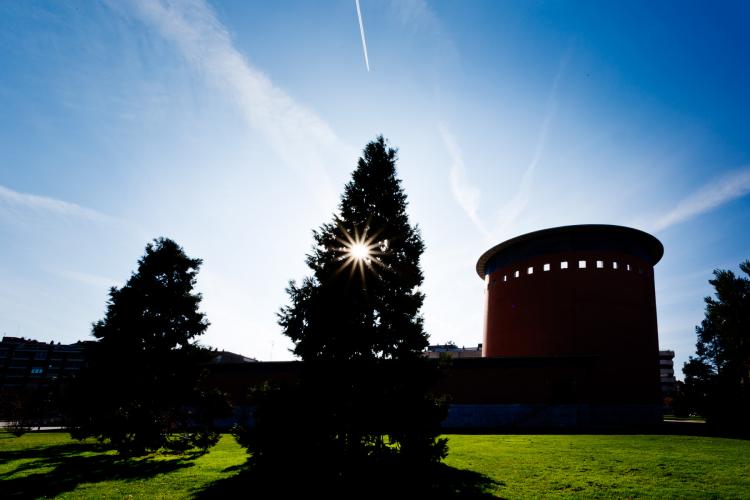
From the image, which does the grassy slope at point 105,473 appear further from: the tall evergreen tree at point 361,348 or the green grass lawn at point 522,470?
the tall evergreen tree at point 361,348

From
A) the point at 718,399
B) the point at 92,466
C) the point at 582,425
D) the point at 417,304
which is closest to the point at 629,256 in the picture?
the point at 718,399

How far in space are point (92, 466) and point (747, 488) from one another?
1735cm

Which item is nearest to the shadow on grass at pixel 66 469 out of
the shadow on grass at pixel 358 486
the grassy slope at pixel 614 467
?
the shadow on grass at pixel 358 486

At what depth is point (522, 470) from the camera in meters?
10.6

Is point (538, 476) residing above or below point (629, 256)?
below

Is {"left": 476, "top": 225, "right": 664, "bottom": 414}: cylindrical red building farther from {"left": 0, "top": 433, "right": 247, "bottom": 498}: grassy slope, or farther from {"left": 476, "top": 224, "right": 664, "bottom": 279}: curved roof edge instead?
{"left": 0, "top": 433, "right": 247, "bottom": 498}: grassy slope

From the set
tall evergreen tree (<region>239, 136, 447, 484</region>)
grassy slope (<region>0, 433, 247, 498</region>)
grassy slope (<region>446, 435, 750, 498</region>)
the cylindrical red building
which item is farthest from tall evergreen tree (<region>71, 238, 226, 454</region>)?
the cylindrical red building

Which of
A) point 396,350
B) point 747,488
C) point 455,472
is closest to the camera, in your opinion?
point 747,488

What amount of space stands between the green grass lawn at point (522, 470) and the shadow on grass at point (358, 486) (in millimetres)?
406

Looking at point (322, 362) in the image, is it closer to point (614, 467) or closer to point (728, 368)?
point (614, 467)

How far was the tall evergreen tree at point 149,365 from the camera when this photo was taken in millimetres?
15109

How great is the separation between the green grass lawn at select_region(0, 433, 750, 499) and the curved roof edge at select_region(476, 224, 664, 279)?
18758mm

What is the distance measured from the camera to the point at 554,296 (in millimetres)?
32438

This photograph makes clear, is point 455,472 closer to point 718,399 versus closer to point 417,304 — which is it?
point 417,304
